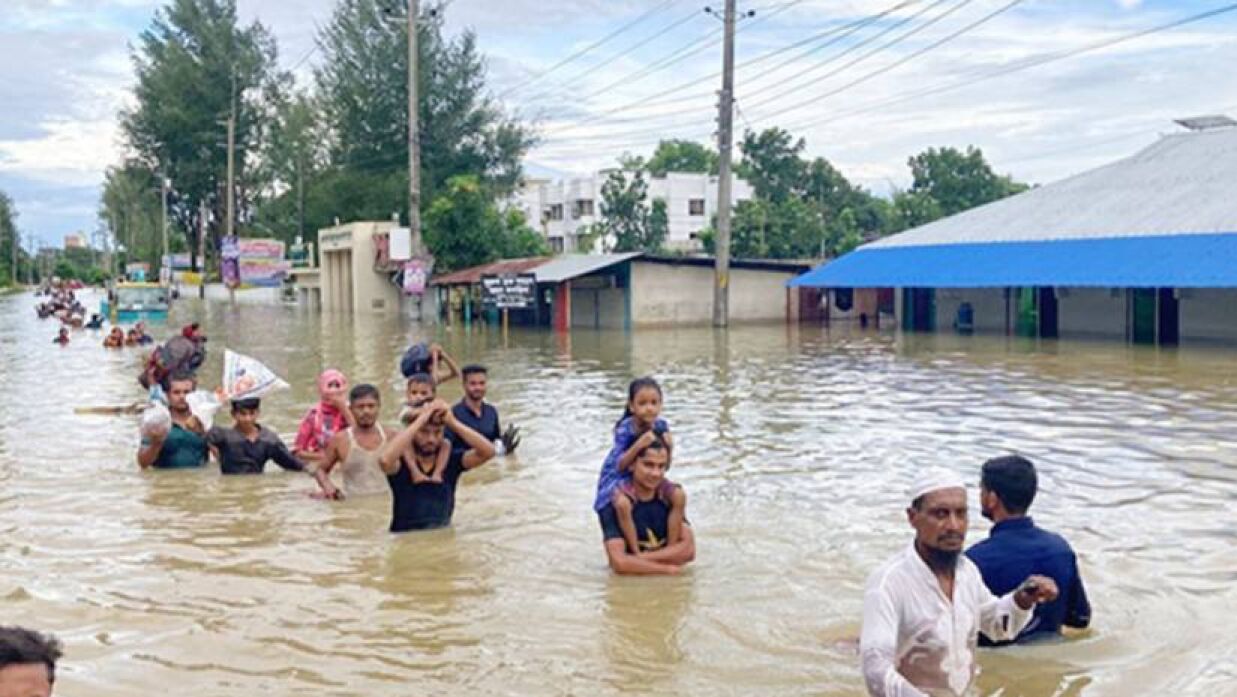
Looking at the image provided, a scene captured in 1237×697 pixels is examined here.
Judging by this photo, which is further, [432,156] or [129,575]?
[432,156]

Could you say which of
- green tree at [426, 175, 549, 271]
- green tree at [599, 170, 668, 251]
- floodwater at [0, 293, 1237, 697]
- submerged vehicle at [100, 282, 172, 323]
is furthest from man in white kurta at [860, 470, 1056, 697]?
green tree at [599, 170, 668, 251]

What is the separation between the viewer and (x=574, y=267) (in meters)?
41.8

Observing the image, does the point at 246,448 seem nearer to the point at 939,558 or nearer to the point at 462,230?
the point at 939,558

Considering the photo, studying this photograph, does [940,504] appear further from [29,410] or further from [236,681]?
[29,410]

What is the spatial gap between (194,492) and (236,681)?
18.1 feet

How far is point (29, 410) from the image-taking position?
731 inches

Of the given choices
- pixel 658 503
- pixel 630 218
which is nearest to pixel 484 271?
pixel 630 218

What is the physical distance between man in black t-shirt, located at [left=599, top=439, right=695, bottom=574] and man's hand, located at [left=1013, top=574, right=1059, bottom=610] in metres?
2.96

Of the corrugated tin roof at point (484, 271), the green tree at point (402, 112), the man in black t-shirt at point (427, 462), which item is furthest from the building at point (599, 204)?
the man in black t-shirt at point (427, 462)

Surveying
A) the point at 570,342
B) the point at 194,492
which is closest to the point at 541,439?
the point at 194,492

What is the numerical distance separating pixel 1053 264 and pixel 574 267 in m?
A: 16.4

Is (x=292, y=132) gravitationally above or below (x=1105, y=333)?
above

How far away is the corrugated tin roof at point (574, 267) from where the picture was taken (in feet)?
131

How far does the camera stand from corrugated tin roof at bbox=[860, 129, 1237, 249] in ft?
103
